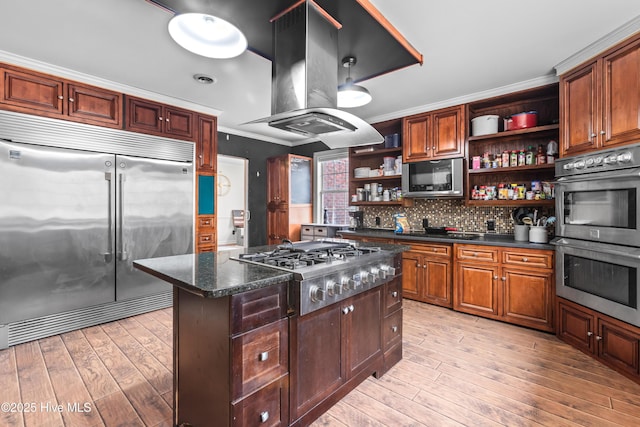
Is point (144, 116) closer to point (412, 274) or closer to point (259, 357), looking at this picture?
point (259, 357)

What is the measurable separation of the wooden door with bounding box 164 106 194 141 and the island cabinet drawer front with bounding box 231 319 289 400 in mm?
3240

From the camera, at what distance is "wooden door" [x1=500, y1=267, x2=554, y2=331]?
2.96m

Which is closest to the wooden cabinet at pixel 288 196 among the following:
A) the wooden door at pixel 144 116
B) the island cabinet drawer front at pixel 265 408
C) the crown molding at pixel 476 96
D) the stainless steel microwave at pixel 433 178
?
the crown molding at pixel 476 96

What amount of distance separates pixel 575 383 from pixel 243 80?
13.0 feet

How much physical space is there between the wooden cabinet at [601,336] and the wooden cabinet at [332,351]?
1.78m

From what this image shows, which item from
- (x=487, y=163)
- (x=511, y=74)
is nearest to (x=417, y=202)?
(x=487, y=163)

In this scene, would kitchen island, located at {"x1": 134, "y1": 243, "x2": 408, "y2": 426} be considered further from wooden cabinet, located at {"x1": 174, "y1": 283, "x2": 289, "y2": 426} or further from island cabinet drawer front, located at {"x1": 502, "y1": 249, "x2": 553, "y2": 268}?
island cabinet drawer front, located at {"x1": 502, "y1": 249, "x2": 553, "y2": 268}

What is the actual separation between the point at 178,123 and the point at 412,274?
3578mm

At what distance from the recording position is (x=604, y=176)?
2371mm

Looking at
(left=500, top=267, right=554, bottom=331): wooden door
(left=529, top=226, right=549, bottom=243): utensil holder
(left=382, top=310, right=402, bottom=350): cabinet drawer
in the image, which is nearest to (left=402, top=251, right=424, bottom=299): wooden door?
(left=500, top=267, right=554, bottom=331): wooden door

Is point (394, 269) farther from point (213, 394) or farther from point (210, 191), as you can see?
point (210, 191)

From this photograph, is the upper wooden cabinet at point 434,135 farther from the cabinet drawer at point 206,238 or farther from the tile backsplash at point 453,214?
the cabinet drawer at point 206,238

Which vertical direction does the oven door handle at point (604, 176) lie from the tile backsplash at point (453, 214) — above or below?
above

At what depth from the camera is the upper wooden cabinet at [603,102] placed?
2275mm
